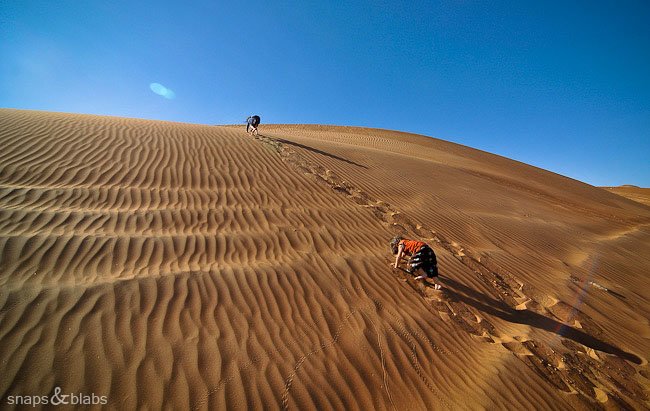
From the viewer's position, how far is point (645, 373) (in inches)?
153

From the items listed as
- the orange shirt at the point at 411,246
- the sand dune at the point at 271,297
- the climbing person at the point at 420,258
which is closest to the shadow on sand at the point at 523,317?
the sand dune at the point at 271,297

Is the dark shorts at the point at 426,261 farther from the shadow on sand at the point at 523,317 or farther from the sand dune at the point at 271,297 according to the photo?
the shadow on sand at the point at 523,317

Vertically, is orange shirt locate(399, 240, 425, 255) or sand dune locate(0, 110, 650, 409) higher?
orange shirt locate(399, 240, 425, 255)

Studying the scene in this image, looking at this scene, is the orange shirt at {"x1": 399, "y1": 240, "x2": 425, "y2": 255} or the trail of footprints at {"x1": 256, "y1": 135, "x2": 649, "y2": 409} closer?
the trail of footprints at {"x1": 256, "y1": 135, "x2": 649, "y2": 409}

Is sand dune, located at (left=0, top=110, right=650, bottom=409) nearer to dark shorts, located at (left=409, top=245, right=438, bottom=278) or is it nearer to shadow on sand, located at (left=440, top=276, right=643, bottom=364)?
shadow on sand, located at (left=440, top=276, right=643, bottom=364)

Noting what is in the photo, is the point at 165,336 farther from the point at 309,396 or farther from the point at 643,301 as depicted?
the point at 643,301

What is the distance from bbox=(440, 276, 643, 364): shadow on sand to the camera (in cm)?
424

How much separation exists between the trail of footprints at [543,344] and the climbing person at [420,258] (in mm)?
240

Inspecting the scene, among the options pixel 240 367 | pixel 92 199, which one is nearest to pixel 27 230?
pixel 92 199

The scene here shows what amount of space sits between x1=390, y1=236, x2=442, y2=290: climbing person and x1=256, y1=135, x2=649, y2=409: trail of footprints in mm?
240

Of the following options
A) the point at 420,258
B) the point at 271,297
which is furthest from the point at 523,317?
Answer: the point at 271,297

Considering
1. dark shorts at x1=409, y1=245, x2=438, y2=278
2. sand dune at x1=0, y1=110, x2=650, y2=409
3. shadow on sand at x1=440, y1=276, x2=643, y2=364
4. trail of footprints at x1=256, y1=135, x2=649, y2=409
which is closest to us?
sand dune at x1=0, y1=110, x2=650, y2=409

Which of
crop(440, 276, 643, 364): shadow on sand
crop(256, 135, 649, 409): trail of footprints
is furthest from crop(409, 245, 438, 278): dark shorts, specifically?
crop(440, 276, 643, 364): shadow on sand

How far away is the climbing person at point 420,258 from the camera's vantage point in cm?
462
